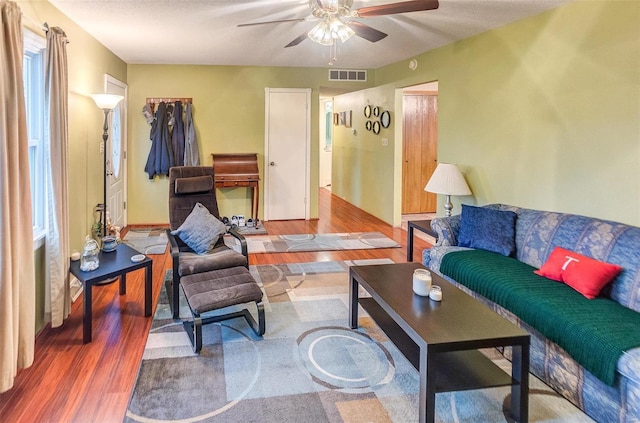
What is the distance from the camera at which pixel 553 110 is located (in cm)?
369

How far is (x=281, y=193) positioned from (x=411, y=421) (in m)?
5.53

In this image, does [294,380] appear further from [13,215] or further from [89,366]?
[13,215]

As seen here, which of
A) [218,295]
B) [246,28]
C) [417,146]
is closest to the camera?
[218,295]

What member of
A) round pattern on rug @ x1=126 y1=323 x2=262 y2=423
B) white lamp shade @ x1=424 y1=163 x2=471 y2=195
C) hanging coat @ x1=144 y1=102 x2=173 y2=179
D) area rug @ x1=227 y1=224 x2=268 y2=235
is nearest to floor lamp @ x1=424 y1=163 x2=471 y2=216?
white lamp shade @ x1=424 y1=163 x2=471 y2=195

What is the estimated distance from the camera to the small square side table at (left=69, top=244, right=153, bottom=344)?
3014 mm

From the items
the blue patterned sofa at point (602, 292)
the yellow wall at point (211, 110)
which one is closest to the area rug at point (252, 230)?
the yellow wall at point (211, 110)

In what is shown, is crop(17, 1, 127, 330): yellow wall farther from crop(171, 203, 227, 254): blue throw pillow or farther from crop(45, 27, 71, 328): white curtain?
crop(171, 203, 227, 254): blue throw pillow

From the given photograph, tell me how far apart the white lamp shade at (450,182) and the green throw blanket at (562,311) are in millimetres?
1294

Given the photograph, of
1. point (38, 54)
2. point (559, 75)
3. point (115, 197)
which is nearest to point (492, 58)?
point (559, 75)

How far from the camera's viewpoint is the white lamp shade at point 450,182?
4.64m

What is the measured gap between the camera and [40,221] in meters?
3.27

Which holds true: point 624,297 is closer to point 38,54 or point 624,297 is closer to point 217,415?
point 217,415

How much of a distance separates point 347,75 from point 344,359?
551cm

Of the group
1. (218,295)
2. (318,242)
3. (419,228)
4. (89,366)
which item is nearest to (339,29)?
(218,295)
